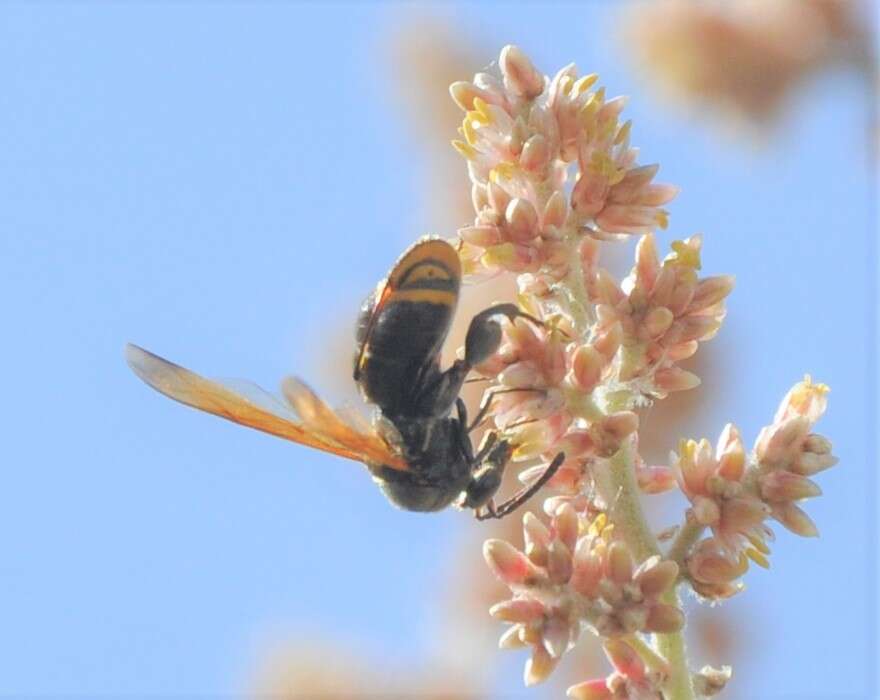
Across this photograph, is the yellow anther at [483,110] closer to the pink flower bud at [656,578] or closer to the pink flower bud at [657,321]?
the pink flower bud at [657,321]

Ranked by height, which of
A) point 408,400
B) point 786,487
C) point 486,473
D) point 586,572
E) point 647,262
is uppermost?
point 408,400

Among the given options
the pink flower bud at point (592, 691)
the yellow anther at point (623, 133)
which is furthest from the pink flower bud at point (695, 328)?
the pink flower bud at point (592, 691)

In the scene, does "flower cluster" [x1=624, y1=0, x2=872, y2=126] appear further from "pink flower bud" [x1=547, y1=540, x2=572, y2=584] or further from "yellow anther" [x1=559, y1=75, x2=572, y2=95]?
"pink flower bud" [x1=547, y1=540, x2=572, y2=584]

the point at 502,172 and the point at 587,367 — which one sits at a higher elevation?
the point at 502,172

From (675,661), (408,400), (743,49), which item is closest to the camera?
(675,661)

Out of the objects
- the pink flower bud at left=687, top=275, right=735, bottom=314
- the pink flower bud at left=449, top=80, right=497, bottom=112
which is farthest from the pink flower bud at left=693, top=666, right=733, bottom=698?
the pink flower bud at left=449, top=80, right=497, bottom=112

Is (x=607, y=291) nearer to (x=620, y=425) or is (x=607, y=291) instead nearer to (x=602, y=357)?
(x=602, y=357)

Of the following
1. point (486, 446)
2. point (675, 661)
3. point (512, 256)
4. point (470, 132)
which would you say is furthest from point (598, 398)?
point (470, 132)

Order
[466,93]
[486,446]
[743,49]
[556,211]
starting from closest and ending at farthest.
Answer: [556,211]
[466,93]
[486,446]
[743,49]
